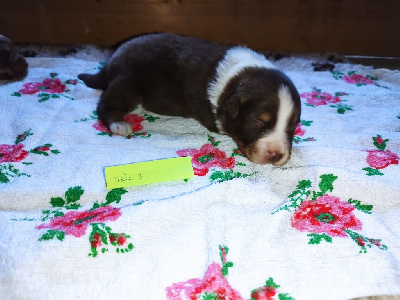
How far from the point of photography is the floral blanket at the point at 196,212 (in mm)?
1539

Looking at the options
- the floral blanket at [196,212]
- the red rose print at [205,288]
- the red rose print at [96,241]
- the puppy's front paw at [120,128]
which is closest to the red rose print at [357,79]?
the floral blanket at [196,212]

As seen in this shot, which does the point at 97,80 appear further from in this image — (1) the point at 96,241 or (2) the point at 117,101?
(1) the point at 96,241

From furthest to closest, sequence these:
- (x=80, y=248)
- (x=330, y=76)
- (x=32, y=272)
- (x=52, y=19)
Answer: (x=52, y=19), (x=330, y=76), (x=80, y=248), (x=32, y=272)

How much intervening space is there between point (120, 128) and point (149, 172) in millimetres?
577

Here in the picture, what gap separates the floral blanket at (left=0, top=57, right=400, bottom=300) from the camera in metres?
1.54

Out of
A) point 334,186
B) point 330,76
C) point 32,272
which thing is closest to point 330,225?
point 334,186

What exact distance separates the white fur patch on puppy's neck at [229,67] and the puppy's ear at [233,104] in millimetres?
143

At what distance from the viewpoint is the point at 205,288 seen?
153 centimetres

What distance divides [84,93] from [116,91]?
506mm

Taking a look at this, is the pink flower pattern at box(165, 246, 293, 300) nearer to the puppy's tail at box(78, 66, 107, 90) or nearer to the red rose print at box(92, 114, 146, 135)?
the red rose print at box(92, 114, 146, 135)

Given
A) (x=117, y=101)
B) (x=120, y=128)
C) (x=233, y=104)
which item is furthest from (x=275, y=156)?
(x=117, y=101)

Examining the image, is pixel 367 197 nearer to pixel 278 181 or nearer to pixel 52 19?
pixel 278 181

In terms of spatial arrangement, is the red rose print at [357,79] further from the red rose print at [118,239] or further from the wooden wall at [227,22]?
the red rose print at [118,239]

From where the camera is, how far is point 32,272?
149 cm
